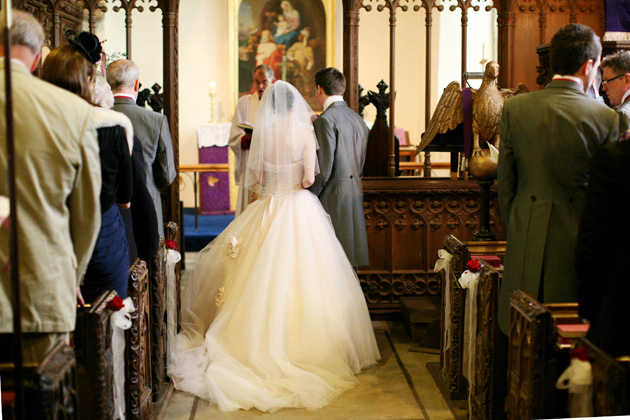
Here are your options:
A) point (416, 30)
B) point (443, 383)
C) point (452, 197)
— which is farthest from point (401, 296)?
point (416, 30)

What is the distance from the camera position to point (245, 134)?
16.7 ft

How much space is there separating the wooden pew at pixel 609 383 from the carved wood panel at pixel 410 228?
3.13m

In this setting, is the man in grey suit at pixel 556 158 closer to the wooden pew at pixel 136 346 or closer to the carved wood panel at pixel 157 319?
the wooden pew at pixel 136 346

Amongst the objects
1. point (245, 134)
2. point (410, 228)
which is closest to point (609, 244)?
point (410, 228)

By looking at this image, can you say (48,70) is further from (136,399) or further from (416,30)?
(416,30)

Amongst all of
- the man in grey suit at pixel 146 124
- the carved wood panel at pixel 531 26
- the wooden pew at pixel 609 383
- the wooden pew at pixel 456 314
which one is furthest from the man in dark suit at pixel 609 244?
the carved wood panel at pixel 531 26

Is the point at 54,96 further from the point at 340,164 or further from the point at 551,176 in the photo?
the point at 340,164

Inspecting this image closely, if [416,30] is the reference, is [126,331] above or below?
below

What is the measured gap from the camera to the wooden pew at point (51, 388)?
161cm

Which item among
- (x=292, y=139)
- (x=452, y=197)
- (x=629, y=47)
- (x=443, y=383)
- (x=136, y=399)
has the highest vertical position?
(x=629, y=47)

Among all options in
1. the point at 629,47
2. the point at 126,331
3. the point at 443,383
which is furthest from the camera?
the point at 629,47

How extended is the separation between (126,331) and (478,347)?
1.53m

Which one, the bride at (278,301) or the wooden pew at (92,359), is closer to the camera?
the wooden pew at (92,359)

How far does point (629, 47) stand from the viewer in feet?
15.0
